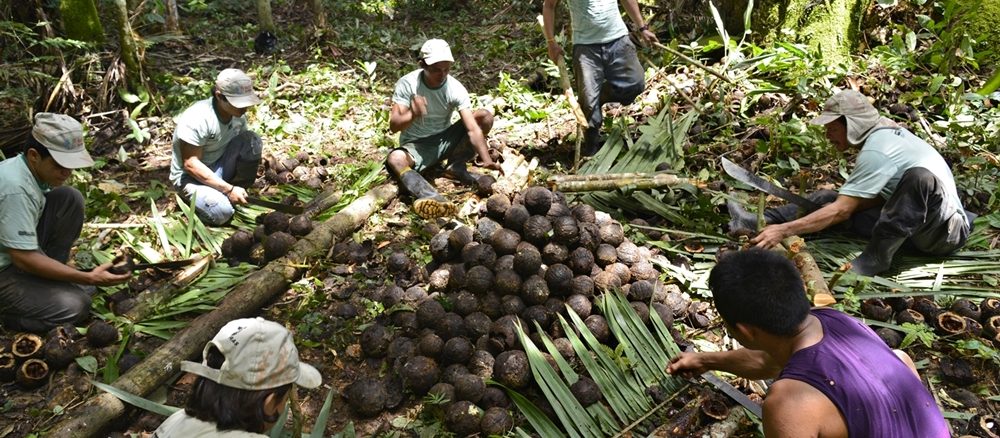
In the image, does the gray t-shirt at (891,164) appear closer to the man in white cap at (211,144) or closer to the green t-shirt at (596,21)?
the green t-shirt at (596,21)

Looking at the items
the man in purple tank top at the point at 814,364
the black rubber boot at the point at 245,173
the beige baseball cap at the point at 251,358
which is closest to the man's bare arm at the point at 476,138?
the black rubber boot at the point at 245,173

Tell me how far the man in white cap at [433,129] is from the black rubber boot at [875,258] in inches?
121

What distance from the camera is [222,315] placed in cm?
443

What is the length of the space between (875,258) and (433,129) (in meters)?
3.90

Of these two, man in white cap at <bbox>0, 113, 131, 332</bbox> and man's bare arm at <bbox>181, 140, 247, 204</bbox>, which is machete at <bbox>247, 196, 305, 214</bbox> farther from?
man in white cap at <bbox>0, 113, 131, 332</bbox>

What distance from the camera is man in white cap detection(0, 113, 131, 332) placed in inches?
163

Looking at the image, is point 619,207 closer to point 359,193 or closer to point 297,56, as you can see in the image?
point 359,193

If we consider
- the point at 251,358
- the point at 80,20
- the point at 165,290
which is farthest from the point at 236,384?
the point at 80,20

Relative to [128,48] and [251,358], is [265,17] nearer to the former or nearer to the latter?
Answer: [128,48]

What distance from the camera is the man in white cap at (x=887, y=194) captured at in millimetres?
4379

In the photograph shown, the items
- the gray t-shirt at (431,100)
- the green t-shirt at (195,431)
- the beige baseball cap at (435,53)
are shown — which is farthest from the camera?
the gray t-shirt at (431,100)

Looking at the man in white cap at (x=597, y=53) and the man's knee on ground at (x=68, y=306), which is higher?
the man in white cap at (x=597, y=53)

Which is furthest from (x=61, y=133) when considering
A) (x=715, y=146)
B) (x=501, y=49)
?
(x=501, y=49)

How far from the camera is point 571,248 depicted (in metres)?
4.64
